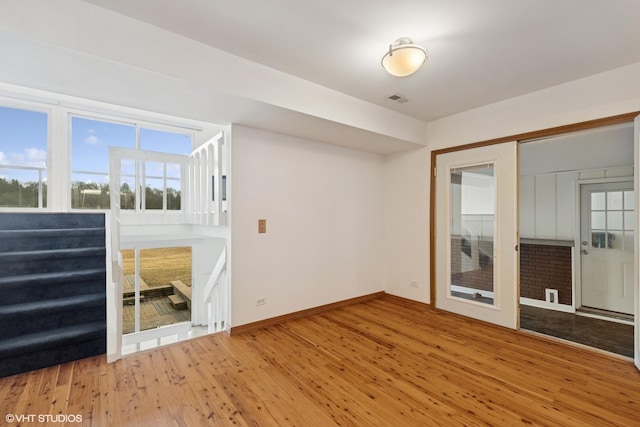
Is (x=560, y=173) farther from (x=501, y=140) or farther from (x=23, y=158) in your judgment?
(x=23, y=158)

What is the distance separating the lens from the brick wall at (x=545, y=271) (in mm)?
4648

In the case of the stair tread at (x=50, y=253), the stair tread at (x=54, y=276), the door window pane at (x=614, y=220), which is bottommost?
the stair tread at (x=54, y=276)

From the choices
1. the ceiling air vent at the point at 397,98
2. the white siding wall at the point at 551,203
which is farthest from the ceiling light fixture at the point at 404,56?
the white siding wall at the point at 551,203

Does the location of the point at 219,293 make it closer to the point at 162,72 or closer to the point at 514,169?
the point at 162,72

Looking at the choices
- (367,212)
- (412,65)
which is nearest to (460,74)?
(412,65)

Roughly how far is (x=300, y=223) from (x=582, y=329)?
389 cm

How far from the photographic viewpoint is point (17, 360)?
2.41m

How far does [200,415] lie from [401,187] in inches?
151

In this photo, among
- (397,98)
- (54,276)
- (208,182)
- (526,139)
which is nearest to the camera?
(54,276)

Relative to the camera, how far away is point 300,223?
3.85 meters

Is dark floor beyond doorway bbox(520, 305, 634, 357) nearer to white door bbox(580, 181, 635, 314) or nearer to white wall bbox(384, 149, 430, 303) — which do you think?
white door bbox(580, 181, 635, 314)

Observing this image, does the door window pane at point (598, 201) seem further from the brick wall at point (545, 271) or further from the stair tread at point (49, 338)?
the stair tread at point (49, 338)

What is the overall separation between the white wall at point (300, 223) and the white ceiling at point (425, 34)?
1112 millimetres

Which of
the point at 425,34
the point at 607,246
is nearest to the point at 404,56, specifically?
the point at 425,34
